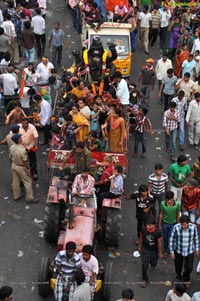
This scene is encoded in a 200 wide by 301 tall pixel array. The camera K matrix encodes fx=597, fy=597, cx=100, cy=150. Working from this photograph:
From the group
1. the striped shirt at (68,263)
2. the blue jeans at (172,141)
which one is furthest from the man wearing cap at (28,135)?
the striped shirt at (68,263)

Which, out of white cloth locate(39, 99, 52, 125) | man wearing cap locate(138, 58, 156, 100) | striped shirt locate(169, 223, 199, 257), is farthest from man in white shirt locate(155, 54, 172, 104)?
striped shirt locate(169, 223, 199, 257)

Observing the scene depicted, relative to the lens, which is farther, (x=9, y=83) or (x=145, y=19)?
(x=145, y=19)

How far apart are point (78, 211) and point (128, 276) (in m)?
1.62

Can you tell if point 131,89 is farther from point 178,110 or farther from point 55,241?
point 55,241

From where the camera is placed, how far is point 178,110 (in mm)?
14766

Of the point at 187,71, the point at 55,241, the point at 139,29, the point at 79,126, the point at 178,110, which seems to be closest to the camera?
the point at 55,241

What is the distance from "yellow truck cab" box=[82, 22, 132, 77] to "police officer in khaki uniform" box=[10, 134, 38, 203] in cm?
625

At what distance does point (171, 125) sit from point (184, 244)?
189 inches

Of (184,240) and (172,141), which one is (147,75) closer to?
(172,141)

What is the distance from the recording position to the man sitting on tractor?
11.4m

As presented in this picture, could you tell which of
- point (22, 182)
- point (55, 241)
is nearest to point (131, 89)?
point (22, 182)

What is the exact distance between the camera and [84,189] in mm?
11445

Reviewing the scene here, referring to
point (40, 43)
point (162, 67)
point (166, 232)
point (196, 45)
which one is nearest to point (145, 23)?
point (196, 45)

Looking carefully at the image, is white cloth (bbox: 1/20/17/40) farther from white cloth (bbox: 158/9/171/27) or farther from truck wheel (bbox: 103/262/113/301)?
truck wheel (bbox: 103/262/113/301)
